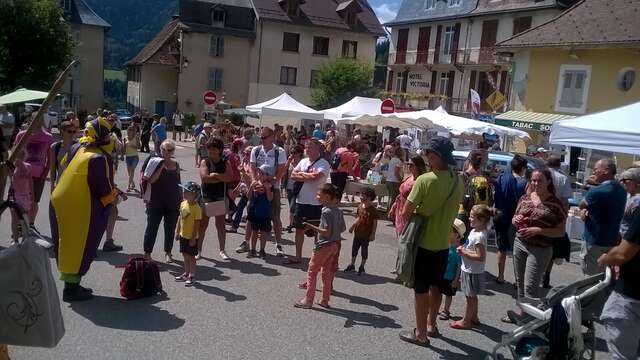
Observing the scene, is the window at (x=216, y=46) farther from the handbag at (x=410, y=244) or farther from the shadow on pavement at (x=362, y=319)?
the handbag at (x=410, y=244)

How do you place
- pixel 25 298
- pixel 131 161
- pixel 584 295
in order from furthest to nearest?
pixel 131 161 → pixel 584 295 → pixel 25 298

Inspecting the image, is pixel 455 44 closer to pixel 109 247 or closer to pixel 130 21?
pixel 109 247

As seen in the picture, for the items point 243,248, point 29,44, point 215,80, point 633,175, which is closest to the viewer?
point 633,175

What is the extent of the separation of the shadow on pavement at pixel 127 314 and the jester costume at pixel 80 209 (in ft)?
0.77

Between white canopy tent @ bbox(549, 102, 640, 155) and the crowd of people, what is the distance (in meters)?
0.57

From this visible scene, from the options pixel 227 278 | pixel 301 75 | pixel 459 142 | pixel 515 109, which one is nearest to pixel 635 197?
pixel 227 278

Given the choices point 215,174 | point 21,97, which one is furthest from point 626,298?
point 21,97

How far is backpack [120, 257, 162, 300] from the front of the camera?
5.84 m

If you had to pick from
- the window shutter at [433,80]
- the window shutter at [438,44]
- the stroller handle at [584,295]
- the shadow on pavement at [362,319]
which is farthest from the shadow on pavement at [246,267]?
the window shutter at [433,80]

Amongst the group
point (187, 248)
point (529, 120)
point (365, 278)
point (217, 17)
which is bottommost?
point (365, 278)

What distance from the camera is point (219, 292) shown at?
20.7ft

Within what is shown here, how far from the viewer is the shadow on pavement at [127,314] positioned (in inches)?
203

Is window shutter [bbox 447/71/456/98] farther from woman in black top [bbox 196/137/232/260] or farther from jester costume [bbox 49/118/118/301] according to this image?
jester costume [bbox 49/118/118/301]

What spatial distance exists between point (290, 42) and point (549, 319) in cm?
4220
